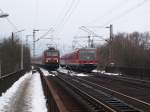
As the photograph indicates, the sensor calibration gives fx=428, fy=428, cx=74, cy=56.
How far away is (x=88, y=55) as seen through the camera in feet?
190

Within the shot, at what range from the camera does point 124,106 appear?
56.4ft

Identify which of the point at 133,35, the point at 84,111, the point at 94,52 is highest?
the point at 133,35

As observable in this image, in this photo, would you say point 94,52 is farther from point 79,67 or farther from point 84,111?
point 84,111

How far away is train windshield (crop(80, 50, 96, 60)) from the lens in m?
57.8

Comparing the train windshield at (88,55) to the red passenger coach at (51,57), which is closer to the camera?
the train windshield at (88,55)

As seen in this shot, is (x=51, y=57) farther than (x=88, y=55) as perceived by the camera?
Yes

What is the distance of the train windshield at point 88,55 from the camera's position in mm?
57781

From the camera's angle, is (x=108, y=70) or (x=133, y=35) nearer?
(x=108, y=70)

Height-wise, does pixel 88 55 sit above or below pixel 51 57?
below

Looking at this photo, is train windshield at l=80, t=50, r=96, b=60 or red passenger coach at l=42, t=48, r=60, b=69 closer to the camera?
train windshield at l=80, t=50, r=96, b=60

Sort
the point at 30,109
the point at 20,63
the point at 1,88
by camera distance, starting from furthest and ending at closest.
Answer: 1. the point at 20,63
2. the point at 1,88
3. the point at 30,109

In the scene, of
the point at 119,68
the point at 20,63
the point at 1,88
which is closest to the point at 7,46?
the point at 20,63

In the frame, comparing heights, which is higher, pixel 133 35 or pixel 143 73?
pixel 133 35

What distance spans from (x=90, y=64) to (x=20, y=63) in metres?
14.0
